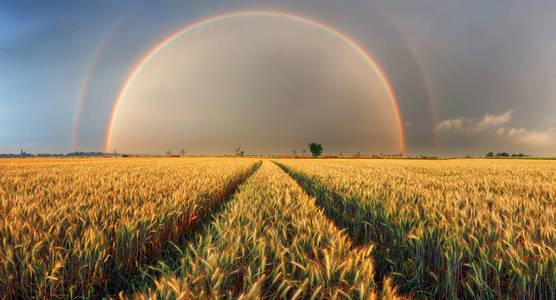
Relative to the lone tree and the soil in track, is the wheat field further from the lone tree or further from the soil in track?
the lone tree

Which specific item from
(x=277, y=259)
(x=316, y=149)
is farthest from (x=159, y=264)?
(x=316, y=149)

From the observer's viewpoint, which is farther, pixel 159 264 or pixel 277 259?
pixel 159 264

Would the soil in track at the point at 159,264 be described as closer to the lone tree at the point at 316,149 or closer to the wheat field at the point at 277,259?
the wheat field at the point at 277,259

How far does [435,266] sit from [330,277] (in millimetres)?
1690

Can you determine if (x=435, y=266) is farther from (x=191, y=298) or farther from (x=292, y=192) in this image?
(x=292, y=192)

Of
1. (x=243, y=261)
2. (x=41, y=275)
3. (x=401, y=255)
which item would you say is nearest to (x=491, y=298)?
(x=401, y=255)

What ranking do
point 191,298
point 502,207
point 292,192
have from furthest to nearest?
1. point 292,192
2. point 502,207
3. point 191,298

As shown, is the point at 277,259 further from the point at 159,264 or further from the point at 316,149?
the point at 316,149

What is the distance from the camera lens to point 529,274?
173 cm

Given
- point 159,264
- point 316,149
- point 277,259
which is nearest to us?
point 277,259

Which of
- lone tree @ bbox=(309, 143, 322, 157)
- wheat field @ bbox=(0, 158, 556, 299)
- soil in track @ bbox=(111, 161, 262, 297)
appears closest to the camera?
wheat field @ bbox=(0, 158, 556, 299)

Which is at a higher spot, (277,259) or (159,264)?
(277,259)

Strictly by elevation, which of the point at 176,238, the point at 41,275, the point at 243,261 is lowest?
the point at 176,238

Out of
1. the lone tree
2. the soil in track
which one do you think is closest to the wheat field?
the soil in track
